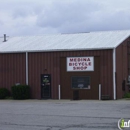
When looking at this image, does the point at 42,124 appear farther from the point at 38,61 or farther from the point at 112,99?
the point at 38,61

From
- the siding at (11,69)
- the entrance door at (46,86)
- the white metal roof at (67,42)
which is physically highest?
the white metal roof at (67,42)

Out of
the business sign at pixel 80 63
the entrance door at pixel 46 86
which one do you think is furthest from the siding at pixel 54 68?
the business sign at pixel 80 63

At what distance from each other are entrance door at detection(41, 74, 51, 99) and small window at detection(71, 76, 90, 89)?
2179 millimetres

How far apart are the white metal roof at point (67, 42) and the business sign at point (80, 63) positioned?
91cm

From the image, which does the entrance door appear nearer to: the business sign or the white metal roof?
the business sign

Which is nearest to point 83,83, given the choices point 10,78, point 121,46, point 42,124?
point 121,46

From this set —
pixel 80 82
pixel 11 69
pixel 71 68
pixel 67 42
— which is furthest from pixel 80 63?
pixel 11 69

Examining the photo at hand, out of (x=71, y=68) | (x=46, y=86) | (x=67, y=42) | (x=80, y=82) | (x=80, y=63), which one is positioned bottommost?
(x=46, y=86)

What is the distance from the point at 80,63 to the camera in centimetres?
3362

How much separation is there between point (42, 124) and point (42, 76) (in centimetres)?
1935

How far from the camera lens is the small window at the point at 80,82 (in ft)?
110

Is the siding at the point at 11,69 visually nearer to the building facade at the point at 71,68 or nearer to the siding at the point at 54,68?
the building facade at the point at 71,68

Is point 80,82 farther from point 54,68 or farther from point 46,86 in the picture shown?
point 46,86

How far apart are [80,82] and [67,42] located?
438 centimetres
